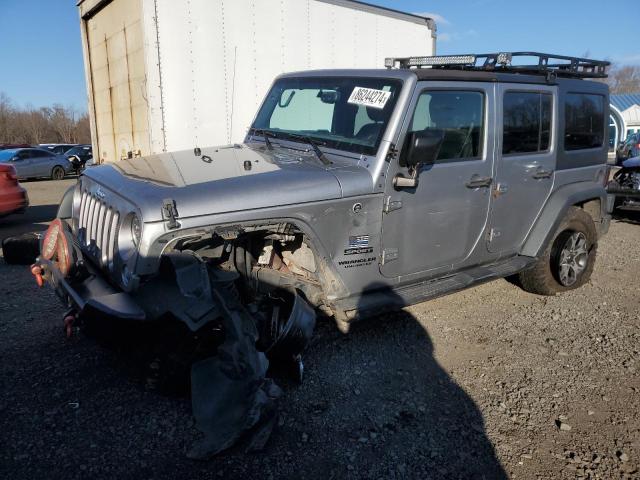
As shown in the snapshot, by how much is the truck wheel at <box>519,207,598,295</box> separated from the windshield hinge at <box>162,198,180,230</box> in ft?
11.4

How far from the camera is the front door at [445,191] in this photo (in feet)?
11.3

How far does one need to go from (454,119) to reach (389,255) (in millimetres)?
1199

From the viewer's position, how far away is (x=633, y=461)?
2.60 meters

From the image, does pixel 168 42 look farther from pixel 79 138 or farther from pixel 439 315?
pixel 79 138

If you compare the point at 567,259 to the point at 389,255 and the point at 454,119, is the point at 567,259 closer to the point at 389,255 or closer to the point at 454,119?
the point at 454,119

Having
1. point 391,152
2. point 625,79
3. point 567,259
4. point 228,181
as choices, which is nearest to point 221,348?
point 228,181

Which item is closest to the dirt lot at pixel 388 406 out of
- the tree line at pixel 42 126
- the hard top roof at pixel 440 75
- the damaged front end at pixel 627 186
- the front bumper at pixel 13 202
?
the hard top roof at pixel 440 75

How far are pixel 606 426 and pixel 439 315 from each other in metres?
1.73

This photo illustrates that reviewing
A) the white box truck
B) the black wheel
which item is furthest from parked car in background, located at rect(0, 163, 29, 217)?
the black wheel

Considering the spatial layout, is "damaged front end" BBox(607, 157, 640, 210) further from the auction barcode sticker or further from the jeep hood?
the jeep hood

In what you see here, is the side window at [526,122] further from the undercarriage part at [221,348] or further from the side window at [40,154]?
the side window at [40,154]

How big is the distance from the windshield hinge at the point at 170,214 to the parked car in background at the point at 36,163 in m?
18.2

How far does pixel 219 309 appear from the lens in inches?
103

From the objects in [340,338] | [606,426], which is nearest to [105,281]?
[340,338]
